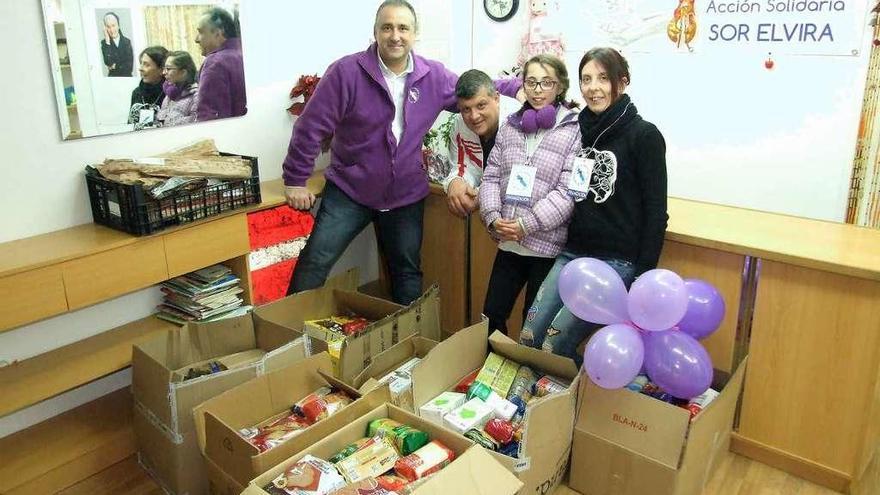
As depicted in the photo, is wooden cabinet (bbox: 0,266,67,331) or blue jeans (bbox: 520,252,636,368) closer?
wooden cabinet (bbox: 0,266,67,331)

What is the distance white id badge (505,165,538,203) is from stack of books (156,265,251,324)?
1.17 meters

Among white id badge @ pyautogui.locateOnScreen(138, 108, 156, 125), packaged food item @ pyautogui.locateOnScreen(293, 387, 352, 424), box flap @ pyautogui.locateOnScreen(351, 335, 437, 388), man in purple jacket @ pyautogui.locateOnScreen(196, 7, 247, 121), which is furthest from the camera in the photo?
man in purple jacket @ pyautogui.locateOnScreen(196, 7, 247, 121)

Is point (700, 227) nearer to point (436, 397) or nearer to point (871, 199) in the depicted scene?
point (871, 199)

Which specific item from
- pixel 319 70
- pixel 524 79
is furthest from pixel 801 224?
pixel 319 70

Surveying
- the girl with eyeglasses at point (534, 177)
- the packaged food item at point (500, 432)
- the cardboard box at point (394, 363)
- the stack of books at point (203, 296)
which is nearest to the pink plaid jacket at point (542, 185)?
the girl with eyeglasses at point (534, 177)

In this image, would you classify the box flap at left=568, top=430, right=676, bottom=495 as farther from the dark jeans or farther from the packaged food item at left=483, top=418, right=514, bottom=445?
the dark jeans

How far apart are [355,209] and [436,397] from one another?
3.17 ft

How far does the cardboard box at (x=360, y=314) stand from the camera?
7.72 feet

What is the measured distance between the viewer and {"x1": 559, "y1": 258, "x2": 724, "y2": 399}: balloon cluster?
1.88 meters

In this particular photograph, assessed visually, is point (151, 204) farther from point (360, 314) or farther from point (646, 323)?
point (646, 323)

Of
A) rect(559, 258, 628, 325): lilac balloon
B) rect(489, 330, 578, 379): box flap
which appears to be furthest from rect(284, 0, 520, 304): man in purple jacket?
rect(559, 258, 628, 325): lilac balloon

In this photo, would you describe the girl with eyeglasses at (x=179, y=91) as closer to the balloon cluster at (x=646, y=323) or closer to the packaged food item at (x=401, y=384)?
the packaged food item at (x=401, y=384)

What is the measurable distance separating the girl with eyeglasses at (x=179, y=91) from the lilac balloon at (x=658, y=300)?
1.92 meters

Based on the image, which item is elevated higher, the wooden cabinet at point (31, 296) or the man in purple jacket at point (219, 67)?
the man in purple jacket at point (219, 67)
